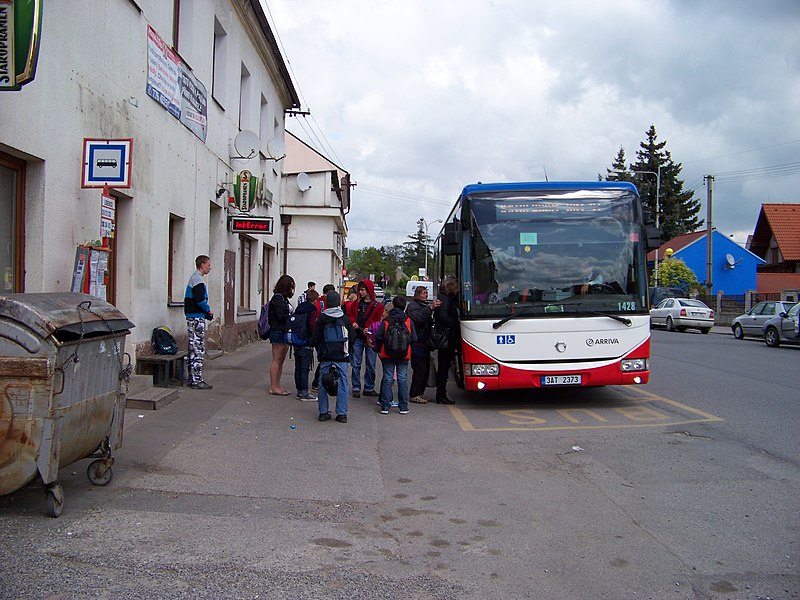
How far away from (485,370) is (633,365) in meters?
2.04

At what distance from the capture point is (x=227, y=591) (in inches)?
149

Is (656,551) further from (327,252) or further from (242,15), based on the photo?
(327,252)

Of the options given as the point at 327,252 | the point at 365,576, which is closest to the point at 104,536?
the point at 365,576

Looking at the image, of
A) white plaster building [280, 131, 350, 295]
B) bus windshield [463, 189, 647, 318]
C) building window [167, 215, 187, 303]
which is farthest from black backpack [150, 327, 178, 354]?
white plaster building [280, 131, 350, 295]

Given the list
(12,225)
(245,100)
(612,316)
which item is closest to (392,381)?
(612,316)

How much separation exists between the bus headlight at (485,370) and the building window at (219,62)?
891cm

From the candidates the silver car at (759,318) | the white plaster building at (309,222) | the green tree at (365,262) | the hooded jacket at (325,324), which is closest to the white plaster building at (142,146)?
the hooded jacket at (325,324)

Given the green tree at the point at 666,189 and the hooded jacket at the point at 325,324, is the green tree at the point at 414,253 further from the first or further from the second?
the hooded jacket at the point at 325,324

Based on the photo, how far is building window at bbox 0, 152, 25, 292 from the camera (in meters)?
7.11

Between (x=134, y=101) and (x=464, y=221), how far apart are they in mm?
4916

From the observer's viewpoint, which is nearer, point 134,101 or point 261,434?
point 261,434

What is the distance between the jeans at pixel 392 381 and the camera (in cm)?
961

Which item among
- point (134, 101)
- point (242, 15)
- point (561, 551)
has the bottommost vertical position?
point (561, 551)

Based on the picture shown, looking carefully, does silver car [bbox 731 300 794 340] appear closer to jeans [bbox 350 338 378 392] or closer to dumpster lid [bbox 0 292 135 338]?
jeans [bbox 350 338 378 392]
